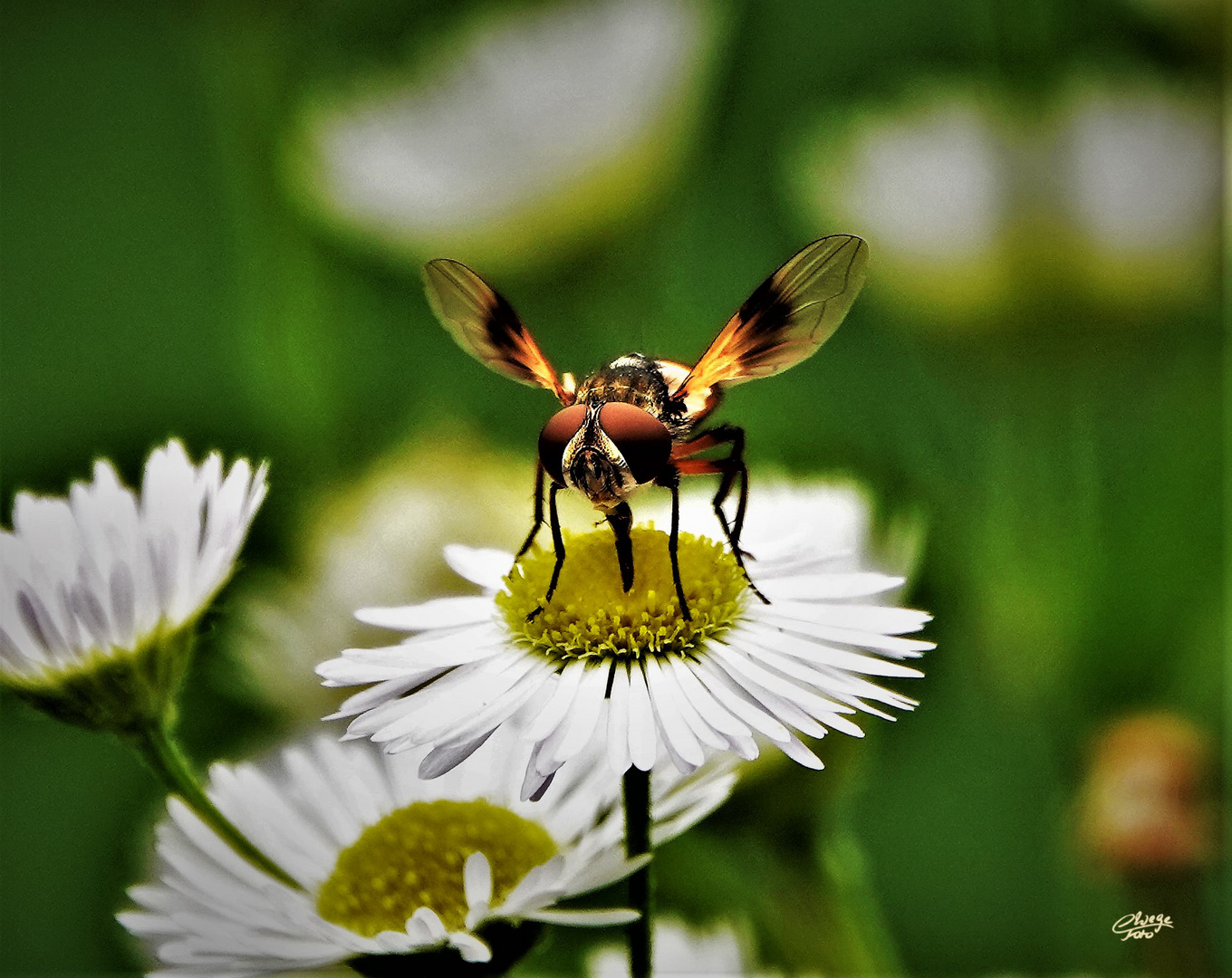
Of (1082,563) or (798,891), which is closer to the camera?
(798,891)

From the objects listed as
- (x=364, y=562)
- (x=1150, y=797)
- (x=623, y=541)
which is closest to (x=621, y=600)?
(x=623, y=541)

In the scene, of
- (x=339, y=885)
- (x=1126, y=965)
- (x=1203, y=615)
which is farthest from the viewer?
(x=1203, y=615)

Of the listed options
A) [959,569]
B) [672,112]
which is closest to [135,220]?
[672,112]

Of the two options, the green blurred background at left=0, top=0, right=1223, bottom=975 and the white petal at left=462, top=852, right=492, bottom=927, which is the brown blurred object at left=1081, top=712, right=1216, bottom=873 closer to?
the green blurred background at left=0, top=0, right=1223, bottom=975

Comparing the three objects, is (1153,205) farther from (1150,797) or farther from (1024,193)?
(1150,797)

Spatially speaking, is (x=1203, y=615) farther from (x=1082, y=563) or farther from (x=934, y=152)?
(x=934, y=152)

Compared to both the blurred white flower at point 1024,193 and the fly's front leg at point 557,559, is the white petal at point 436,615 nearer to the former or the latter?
the fly's front leg at point 557,559
